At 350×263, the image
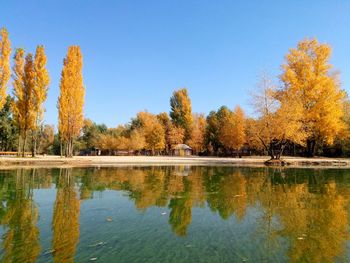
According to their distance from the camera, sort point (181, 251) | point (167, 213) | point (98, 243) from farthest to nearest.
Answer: point (167, 213) → point (98, 243) → point (181, 251)

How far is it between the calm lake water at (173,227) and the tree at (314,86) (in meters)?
23.6

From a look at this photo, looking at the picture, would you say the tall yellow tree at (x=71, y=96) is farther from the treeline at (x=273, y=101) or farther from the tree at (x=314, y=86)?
the tree at (x=314, y=86)

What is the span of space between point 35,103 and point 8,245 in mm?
26280

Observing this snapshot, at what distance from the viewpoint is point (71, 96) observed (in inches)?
1150

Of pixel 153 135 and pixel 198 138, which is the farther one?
pixel 198 138

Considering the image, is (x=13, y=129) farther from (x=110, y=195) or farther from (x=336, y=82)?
(x=336, y=82)

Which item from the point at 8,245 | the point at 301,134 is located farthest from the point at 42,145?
the point at 8,245

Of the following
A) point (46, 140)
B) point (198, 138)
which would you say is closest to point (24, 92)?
point (198, 138)

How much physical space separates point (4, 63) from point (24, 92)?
11.3ft

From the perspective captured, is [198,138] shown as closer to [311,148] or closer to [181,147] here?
[181,147]

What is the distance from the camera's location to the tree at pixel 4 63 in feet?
79.9

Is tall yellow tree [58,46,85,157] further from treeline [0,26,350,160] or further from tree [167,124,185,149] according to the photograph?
tree [167,124,185,149]

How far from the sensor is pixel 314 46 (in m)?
30.4

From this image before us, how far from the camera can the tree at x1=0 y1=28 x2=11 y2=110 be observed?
2434cm
